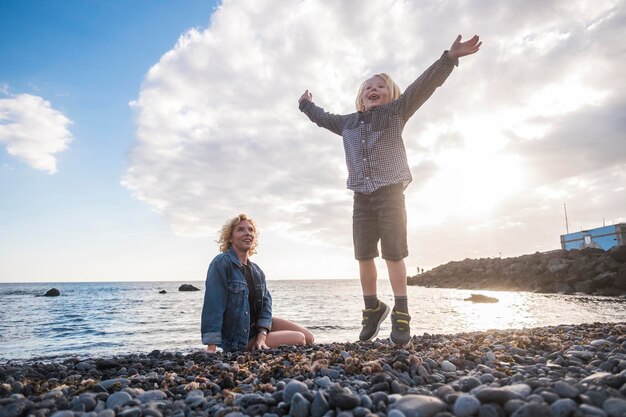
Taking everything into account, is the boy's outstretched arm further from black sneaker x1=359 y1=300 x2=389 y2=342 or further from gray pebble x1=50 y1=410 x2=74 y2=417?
gray pebble x1=50 y1=410 x2=74 y2=417

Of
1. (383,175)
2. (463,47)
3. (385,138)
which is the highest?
(463,47)

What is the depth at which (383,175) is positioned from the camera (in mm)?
4531

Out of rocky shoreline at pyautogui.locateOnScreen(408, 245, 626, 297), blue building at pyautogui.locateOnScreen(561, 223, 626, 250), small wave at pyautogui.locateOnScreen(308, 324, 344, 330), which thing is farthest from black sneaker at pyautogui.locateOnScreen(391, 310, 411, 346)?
blue building at pyautogui.locateOnScreen(561, 223, 626, 250)

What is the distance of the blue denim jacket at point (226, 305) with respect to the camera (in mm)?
4961

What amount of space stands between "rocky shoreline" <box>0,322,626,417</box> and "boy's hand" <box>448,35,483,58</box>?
3069mm

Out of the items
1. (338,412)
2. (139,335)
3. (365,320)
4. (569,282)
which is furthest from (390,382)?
(569,282)

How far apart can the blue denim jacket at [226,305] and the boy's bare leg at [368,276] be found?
5.58 feet

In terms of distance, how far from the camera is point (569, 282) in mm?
24750

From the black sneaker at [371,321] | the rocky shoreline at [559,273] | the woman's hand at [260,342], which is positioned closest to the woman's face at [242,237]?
the woman's hand at [260,342]

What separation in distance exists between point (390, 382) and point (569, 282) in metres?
27.6

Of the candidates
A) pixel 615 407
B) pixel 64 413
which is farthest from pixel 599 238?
pixel 64 413

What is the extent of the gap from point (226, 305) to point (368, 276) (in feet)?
6.41

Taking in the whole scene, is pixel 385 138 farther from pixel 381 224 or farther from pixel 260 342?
pixel 260 342

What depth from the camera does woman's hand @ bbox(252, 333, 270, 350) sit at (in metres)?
5.30
